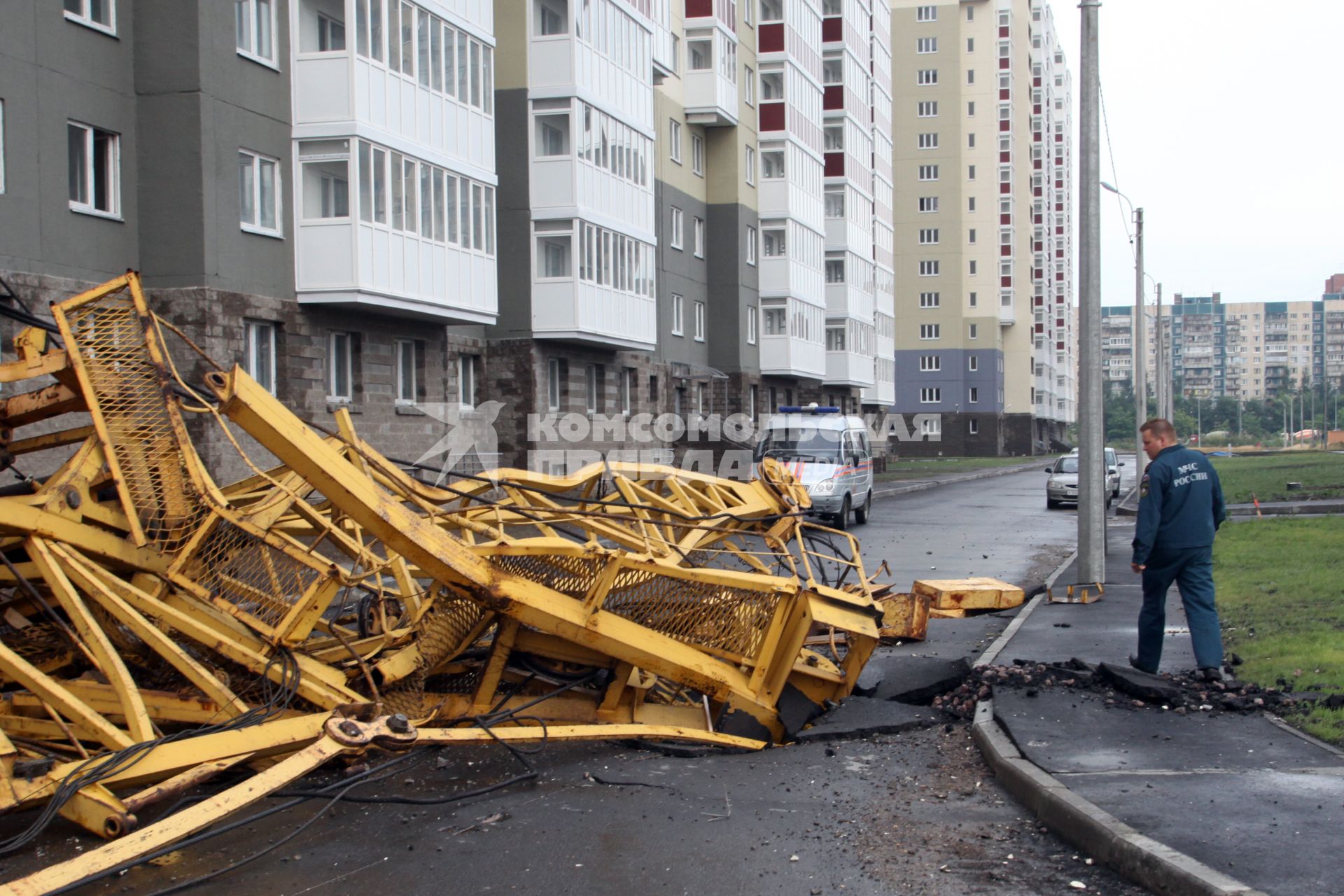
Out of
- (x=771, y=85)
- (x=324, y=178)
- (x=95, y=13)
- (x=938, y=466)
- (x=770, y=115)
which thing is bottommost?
(x=938, y=466)

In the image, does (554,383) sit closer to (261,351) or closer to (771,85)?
(261,351)

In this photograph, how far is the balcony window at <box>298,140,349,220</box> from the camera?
2286 centimetres

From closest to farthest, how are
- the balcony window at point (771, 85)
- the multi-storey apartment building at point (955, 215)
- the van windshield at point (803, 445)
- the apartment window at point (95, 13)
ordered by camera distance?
the apartment window at point (95, 13) < the van windshield at point (803, 445) < the balcony window at point (771, 85) < the multi-storey apartment building at point (955, 215)

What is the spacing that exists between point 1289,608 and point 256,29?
18.7 m

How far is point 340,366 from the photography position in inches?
958

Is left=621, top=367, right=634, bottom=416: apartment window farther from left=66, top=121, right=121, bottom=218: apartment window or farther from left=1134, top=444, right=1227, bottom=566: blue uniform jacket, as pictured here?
left=1134, top=444, right=1227, bottom=566: blue uniform jacket

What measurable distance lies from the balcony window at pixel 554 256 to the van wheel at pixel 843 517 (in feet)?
31.8

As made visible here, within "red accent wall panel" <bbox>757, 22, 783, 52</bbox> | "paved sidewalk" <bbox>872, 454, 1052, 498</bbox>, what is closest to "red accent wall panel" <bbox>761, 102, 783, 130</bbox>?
"red accent wall panel" <bbox>757, 22, 783, 52</bbox>

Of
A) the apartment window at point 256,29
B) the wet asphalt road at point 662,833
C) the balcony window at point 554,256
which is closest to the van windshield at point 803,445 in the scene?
the balcony window at point 554,256

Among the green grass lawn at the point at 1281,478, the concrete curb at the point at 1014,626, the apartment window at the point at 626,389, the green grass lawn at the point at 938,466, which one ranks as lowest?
the green grass lawn at the point at 938,466

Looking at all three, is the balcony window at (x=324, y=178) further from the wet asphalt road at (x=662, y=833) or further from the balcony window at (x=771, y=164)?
the balcony window at (x=771, y=164)

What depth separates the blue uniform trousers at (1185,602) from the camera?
27.6 feet

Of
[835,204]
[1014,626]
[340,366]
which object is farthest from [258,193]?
[835,204]

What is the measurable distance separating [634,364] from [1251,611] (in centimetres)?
2538
